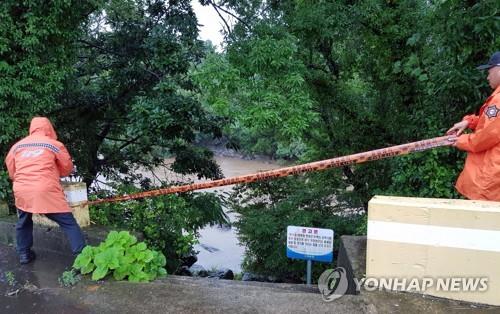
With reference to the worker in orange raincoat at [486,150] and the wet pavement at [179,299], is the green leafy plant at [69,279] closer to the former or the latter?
the wet pavement at [179,299]

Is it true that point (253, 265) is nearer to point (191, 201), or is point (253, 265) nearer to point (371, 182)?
point (191, 201)

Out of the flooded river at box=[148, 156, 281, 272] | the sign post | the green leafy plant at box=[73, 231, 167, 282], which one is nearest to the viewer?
the green leafy plant at box=[73, 231, 167, 282]

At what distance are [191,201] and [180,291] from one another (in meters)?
3.69

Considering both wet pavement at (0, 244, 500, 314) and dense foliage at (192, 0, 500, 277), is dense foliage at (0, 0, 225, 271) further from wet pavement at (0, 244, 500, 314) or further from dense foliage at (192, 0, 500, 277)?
wet pavement at (0, 244, 500, 314)

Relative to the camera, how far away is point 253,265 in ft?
26.8

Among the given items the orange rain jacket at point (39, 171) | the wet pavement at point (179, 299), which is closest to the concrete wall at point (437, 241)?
the wet pavement at point (179, 299)

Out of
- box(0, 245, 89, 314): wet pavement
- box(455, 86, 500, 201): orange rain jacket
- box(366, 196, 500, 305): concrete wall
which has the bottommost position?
box(0, 245, 89, 314): wet pavement

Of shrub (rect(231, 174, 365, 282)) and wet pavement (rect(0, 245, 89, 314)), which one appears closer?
wet pavement (rect(0, 245, 89, 314))

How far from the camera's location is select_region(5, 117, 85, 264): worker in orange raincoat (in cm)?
347

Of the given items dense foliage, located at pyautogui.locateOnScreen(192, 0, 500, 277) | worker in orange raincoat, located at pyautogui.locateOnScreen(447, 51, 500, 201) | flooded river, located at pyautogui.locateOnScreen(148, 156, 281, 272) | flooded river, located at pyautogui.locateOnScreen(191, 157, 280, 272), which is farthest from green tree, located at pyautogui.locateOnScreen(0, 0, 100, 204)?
flooded river, located at pyautogui.locateOnScreen(191, 157, 280, 272)

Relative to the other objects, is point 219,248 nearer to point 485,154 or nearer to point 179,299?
point 179,299

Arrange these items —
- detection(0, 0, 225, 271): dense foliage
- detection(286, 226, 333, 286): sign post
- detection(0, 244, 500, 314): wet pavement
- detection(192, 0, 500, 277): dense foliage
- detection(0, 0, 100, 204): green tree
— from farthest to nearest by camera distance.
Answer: detection(0, 0, 225, 271): dense foliage, detection(0, 0, 100, 204): green tree, detection(192, 0, 500, 277): dense foliage, detection(286, 226, 333, 286): sign post, detection(0, 244, 500, 314): wet pavement

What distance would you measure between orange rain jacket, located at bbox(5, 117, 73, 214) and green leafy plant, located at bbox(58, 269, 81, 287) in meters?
0.54

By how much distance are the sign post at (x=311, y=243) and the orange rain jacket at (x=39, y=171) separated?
2005 millimetres
